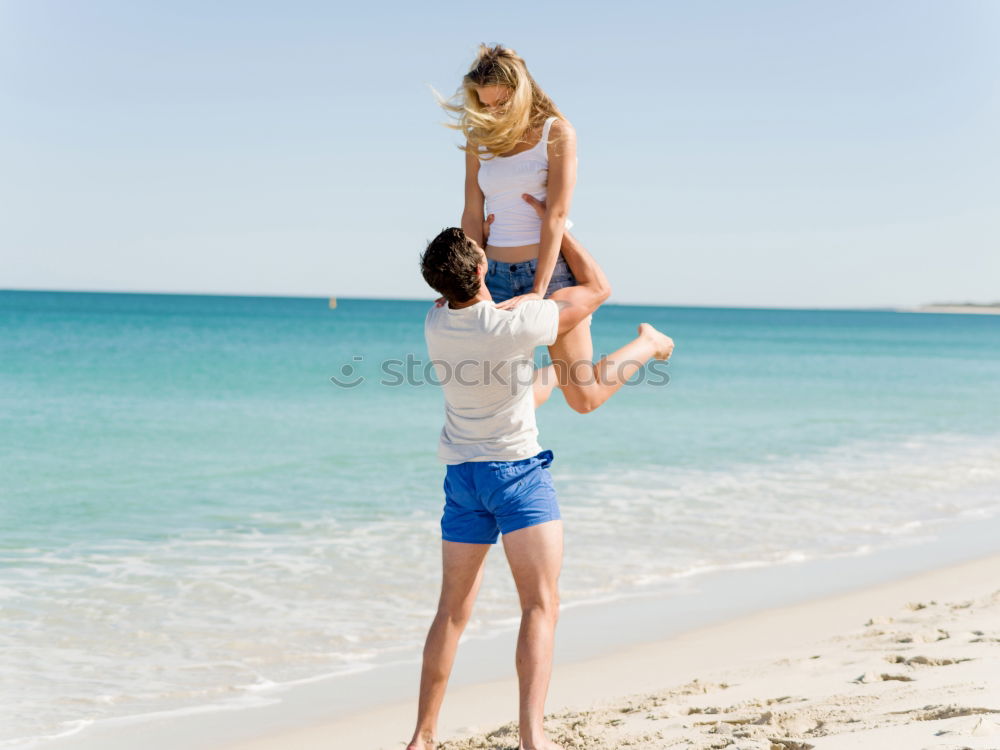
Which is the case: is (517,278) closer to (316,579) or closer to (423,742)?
(423,742)

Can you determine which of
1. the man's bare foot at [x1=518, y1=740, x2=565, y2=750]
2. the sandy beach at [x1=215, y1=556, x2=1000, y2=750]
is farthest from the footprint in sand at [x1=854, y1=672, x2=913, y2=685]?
the man's bare foot at [x1=518, y1=740, x2=565, y2=750]

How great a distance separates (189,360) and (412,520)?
2596cm

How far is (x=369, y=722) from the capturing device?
14.7 ft

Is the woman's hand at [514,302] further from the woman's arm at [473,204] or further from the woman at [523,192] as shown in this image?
the woman's arm at [473,204]

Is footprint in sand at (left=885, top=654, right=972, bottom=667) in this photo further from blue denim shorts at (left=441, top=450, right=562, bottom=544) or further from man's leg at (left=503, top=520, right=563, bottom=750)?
blue denim shorts at (left=441, top=450, right=562, bottom=544)

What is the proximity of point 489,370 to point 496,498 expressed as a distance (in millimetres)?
446

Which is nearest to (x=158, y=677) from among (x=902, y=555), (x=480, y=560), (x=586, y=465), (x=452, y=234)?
(x=480, y=560)

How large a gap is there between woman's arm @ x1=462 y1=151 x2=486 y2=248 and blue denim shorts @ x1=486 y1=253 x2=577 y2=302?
0.14 meters

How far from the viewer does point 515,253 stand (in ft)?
12.7

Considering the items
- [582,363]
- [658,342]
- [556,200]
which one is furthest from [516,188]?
[658,342]

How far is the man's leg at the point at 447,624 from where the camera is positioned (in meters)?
3.53

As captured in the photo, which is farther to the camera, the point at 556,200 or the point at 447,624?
the point at 556,200

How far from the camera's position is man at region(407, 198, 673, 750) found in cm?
330

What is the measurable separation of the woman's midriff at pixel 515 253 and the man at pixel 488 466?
429 millimetres
